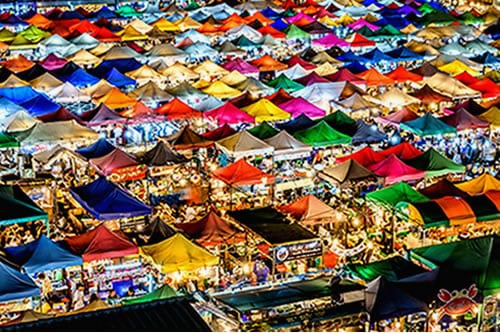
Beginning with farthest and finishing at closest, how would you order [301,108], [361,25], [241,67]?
[361,25] < [241,67] < [301,108]

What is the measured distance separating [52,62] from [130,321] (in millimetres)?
17646

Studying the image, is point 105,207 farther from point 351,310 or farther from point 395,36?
point 395,36

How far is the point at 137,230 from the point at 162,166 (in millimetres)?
2643

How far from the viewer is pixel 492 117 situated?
18.8m

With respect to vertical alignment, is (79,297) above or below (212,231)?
below

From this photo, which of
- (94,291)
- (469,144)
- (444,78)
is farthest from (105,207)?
(444,78)

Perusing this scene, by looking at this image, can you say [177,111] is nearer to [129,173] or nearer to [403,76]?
[129,173]

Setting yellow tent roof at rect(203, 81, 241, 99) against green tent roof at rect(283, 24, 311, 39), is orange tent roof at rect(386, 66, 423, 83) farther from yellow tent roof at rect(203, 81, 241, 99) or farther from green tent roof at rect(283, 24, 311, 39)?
green tent roof at rect(283, 24, 311, 39)

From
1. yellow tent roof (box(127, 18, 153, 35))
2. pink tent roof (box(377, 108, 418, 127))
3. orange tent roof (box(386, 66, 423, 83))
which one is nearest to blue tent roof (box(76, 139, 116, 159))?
pink tent roof (box(377, 108, 418, 127))

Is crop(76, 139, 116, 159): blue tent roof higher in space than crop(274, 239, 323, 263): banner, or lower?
higher

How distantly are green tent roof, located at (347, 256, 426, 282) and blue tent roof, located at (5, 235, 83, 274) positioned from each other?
3.96 metres

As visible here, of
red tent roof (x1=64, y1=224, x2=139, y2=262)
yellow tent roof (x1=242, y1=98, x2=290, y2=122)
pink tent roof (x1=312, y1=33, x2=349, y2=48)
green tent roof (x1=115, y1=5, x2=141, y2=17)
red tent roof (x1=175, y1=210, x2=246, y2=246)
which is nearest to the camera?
red tent roof (x1=64, y1=224, x2=139, y2=262)

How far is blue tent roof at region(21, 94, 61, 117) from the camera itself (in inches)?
749

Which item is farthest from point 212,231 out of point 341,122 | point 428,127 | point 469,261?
point 428,127
